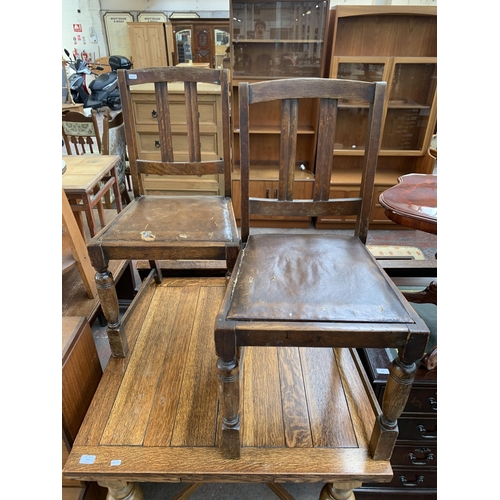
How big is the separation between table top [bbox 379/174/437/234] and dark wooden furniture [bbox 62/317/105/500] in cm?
127

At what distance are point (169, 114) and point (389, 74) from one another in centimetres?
218

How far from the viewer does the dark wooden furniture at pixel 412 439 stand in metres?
1.21

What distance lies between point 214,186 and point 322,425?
2566 millimetres

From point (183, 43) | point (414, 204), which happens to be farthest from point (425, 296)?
point (183, 43)

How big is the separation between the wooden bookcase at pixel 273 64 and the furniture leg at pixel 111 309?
75.9 inches

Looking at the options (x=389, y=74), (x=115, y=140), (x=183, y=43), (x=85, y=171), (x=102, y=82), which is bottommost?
(x=85, y=171)

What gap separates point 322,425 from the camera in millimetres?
1060

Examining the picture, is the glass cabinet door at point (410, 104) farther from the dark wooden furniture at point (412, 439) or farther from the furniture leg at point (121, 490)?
the furniture leg at point (121, 490)

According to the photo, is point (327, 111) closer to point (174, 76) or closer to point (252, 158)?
point (174, 76)

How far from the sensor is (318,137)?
1.17 m

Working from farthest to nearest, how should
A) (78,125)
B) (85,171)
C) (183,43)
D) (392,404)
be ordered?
(183,43) < (78,125) < (85,171) < (392,404)

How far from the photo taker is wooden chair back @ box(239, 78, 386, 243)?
3.59ft

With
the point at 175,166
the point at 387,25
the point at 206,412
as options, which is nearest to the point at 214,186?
the point at 175,166

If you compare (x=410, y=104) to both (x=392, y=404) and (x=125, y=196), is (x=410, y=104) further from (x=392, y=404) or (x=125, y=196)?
(x=392, y=404)
